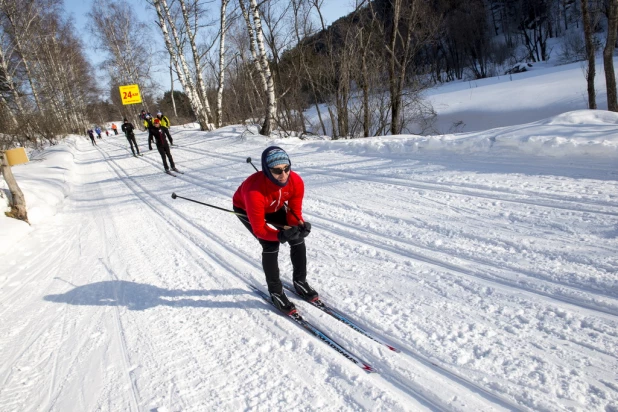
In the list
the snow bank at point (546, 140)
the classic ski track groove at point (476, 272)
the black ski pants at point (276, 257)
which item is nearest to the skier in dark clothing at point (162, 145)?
the snow bank at point (546, 140)

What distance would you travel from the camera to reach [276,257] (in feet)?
9.61

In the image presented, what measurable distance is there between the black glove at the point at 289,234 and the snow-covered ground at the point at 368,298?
74 centimetres

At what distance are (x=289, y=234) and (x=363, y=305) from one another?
90 centimetres

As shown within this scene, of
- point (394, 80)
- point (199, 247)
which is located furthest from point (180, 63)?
point (199, 247)

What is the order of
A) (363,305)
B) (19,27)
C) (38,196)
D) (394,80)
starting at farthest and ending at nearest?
(19,27)
(394,80)
(38,196)
(363,305)

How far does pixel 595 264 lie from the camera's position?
9.29ft

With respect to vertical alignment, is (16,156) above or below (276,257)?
above

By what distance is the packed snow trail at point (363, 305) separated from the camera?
2.11m

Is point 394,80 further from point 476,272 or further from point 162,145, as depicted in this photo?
point 476,272

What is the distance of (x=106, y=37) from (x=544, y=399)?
35.1 m

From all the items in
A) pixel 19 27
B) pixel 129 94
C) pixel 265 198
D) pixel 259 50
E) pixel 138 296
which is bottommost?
pixel 138 296

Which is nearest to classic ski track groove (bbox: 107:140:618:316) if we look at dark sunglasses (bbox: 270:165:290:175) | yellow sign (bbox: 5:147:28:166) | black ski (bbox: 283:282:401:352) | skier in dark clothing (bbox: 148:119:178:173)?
black ski (bbox: 283:282:401:352)

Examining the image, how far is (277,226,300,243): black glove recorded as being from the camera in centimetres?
260

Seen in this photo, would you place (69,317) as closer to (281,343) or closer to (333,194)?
(281,343)
